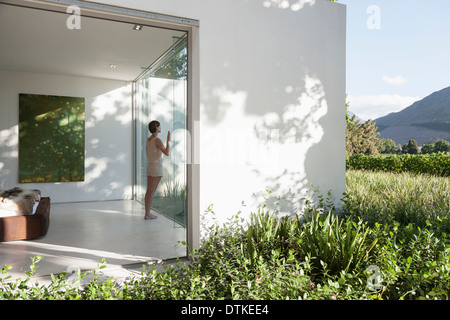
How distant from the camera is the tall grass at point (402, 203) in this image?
409 cm

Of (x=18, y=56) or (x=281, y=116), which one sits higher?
(x=18, y=56)

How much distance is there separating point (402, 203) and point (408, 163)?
305 inches

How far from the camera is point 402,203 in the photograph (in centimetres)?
471

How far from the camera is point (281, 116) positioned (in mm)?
4133

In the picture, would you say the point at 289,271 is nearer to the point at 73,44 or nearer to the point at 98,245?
the point at 98,245

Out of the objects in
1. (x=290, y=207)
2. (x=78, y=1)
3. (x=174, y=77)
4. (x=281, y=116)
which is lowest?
(x=290, y=207)

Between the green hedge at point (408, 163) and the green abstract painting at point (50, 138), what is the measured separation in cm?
983

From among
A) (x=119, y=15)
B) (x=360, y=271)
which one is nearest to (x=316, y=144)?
(x=360, y=271)

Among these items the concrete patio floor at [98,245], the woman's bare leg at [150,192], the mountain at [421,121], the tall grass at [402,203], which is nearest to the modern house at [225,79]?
the woman's bare leg at [150,192]

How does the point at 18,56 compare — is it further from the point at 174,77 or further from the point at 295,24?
the point at 295,24

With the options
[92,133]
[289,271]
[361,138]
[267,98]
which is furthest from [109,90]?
[361,138]

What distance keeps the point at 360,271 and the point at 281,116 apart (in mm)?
2104

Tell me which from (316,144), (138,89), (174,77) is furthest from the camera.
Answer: (138,89)

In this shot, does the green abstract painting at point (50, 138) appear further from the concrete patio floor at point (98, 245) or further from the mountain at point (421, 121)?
the mountain at point (421, 121)
